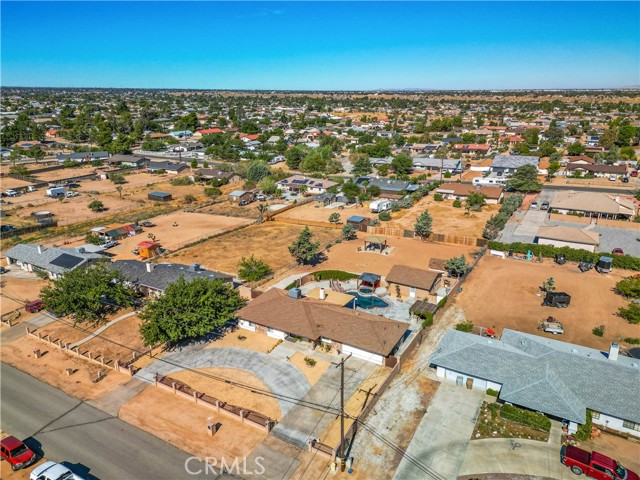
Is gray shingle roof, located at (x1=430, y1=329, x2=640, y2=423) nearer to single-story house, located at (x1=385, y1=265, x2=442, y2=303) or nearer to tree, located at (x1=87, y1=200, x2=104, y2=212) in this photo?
single-story house, located at (x1=385, y1=265, x2=442, y2=303)

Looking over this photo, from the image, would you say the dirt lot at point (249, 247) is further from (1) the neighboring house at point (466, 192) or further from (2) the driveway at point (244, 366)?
(1) the neighboring house at point (466, 192)

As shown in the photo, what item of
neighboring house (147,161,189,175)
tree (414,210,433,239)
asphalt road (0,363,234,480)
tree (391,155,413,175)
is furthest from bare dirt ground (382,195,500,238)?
neighboring house (147,161,189,175)

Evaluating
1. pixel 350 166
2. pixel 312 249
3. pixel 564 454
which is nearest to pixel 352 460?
pixel 564 454

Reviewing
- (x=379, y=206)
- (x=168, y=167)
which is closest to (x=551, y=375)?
(x=379, y=206)

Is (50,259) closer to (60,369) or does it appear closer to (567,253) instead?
(60,369)

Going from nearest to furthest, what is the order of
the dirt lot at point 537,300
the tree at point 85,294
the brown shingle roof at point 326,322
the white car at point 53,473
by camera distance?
1. the white car at point 53,473
2. the brown shingle roof at point 326,322
3. the tree at point 85,294
4. the dirt lot at point 537,300

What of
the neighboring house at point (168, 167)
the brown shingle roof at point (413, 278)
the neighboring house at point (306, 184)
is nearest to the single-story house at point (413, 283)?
the brown shingle roof at point (413, 278)

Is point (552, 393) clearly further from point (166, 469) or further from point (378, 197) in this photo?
point (378, 197)
